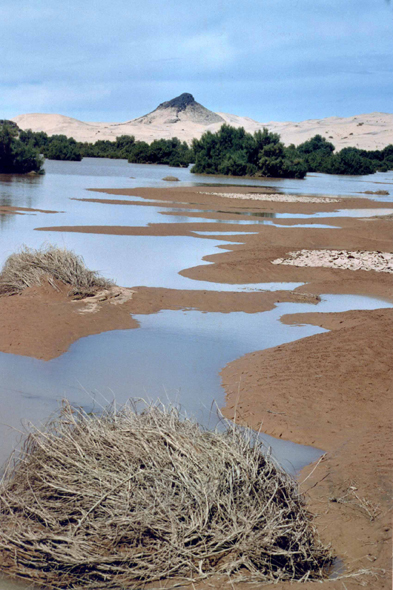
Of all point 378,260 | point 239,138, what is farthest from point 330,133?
point 378,260

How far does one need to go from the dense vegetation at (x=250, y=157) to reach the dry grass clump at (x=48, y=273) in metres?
57.9

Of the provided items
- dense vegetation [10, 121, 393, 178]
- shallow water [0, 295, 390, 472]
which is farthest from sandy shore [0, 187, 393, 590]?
dense vegetation [10, 121, 393, 178]

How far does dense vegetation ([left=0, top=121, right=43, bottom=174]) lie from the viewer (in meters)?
53.0

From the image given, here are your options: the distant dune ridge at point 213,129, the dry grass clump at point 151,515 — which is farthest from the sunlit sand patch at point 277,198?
the distant dune ridge at point 213,129

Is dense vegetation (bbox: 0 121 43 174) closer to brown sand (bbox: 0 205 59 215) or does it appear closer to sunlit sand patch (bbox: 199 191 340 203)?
sunlit sand patch (bbox: 199 191 340 203)

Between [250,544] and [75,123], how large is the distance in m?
175

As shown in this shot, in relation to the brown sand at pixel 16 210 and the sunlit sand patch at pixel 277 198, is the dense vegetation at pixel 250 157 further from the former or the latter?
the brown sand at pixel 16 210

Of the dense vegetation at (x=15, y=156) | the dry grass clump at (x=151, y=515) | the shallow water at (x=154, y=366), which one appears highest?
the dense vegetation at (x=15, y=156)

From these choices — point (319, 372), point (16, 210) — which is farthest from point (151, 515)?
point (16, 210)

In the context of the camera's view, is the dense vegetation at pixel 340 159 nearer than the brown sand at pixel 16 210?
No

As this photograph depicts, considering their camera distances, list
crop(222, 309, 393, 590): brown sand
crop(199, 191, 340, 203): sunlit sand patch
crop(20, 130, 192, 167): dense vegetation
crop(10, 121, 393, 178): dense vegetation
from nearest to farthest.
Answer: crop(222, 309, 393, 590): brown sand, crop(199, 191, 340, 203): sunlit sand patch, crop(10, 121, 393, 178): dense vegetation, crop(20, 130, 192, 167): dense vegetation

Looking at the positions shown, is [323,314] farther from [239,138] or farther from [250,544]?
[239,138]

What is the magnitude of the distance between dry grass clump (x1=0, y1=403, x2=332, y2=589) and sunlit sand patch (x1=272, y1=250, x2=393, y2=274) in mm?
12879

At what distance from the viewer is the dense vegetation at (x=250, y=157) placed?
6881cm
